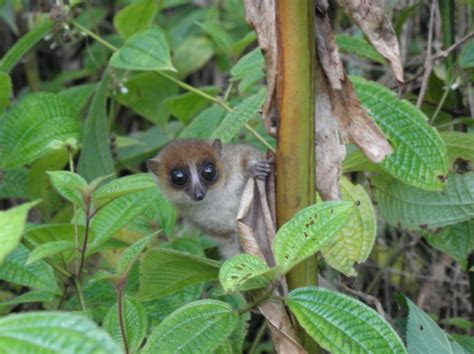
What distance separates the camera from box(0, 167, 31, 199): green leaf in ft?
10.2

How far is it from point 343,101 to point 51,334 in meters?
0.97

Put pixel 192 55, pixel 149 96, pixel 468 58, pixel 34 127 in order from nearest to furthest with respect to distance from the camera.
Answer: pixel 468 58, pixel 34 127, pixel 149 96, pixel 192 55

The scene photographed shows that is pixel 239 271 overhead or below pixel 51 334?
below

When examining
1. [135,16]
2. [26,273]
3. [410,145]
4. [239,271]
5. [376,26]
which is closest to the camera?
[239,271]

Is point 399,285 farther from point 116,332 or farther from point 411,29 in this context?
point 116,332

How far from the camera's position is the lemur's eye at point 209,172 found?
10.1 ft

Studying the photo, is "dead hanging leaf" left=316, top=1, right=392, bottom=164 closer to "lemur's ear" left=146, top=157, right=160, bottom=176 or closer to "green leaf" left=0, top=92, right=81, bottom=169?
"green leaf" left=0, top=92, right=81, bottom=169

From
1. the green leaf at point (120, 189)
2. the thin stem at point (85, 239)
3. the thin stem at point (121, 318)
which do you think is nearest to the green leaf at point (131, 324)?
the thin stem at point (121, 318)

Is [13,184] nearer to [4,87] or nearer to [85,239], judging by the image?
[4,87]

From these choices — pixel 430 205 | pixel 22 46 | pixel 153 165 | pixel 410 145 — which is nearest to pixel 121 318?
pixel 410 145

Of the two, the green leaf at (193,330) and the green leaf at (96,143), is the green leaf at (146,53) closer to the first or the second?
the green leaf at (96,143)

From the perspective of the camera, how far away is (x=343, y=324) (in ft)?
5.29

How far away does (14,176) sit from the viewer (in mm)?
3172

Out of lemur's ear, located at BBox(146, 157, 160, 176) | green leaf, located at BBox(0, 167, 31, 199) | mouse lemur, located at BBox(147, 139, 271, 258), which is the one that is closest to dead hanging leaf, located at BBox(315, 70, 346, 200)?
mouse lemur, located at BBox(147, 139, 271, 258)
